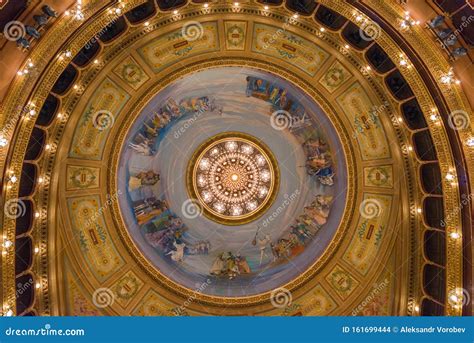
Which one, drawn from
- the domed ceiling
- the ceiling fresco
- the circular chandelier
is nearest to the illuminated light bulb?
the domed ceiling

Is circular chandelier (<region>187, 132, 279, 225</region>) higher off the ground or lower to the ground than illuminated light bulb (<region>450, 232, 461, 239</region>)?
higher

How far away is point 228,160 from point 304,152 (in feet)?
13.5

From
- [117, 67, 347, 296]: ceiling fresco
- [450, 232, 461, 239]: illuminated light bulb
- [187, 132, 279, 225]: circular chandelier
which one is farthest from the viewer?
[187, 132, 279, 225]: circular chandelier

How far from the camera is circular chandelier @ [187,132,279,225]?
1977cm

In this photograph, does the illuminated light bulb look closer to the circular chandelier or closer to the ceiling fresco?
the ceiling fresco

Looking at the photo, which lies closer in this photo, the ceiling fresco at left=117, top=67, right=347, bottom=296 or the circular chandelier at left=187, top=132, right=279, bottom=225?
the ceiling fresco at left=117, top=67, right=347, bottom=296

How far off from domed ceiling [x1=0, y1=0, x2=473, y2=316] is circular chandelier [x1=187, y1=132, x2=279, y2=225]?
0.08 m

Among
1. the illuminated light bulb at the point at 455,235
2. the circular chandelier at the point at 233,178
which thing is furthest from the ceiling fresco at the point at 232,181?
the illuminated light bulb at the point at 455,235

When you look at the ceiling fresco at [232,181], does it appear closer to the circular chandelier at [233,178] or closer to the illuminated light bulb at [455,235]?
the circular chandelier at [233,178]

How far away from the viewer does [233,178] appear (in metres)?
20.6

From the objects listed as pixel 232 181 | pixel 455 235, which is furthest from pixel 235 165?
pixel 455 235

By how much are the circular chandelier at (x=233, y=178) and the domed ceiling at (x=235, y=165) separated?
78 mm

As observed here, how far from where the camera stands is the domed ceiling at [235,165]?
43.3 feet

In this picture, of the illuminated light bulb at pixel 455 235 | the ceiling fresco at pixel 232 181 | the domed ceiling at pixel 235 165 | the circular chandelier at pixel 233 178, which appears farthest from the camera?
the circular chandelier at pixel 233 178
